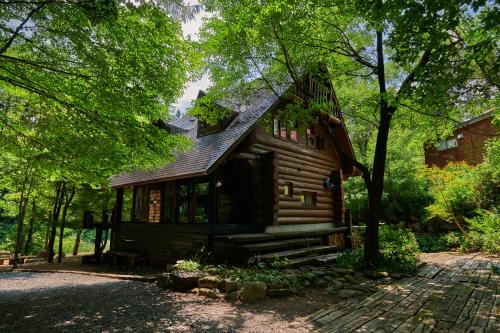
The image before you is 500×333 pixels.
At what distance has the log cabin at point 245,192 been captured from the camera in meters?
10.8

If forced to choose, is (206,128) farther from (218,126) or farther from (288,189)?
(288,189)

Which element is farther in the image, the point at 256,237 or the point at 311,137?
the point at 311,137

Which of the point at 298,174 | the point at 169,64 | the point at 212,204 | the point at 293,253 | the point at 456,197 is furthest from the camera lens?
the point at 456,197

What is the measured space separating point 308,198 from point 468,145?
15877mm

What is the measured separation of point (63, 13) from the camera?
5.50 m

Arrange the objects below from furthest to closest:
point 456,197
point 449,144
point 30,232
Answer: point 449,144 → point 30,232 → point 456,197

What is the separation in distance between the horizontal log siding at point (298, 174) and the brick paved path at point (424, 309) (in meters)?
5.91

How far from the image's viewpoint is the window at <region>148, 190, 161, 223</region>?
15031 mm

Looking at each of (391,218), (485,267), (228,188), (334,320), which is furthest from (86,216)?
(391,218)

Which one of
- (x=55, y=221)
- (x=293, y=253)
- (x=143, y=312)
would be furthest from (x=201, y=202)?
(x=55, y=221)

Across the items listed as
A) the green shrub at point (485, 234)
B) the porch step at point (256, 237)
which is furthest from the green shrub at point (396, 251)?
the green shrub at point (485, 234)

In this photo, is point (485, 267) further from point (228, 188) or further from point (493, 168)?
point (228, 188)

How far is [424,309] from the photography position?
590cm

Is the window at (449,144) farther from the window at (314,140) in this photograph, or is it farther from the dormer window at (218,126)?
the dormer window at (218,126)
